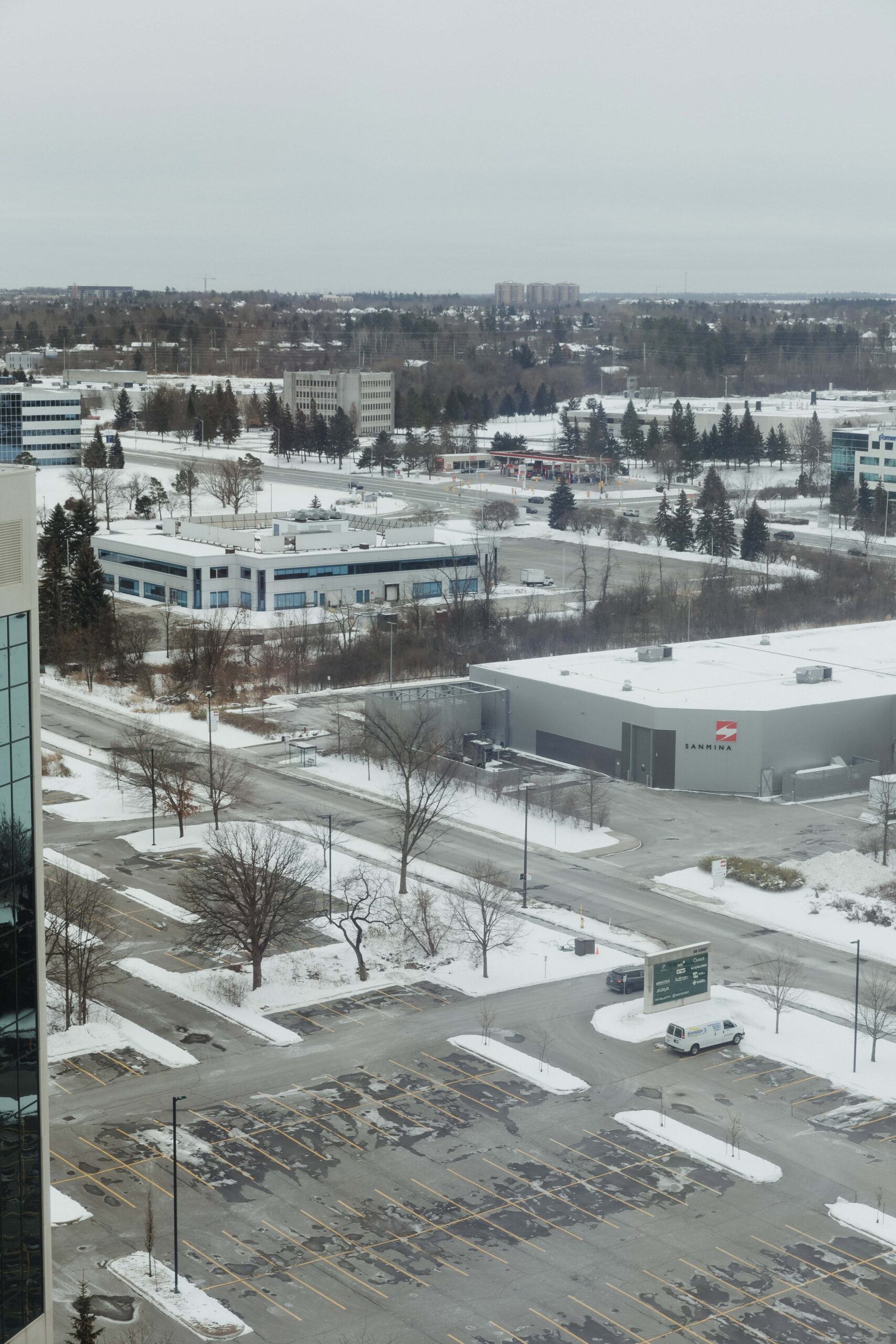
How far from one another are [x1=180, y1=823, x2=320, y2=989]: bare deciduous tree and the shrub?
1130cm

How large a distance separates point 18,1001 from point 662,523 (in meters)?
93.5

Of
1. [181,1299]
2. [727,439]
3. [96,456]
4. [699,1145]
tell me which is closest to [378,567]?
[96,456]

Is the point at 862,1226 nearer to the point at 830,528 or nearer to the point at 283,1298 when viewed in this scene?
the point at 283,1298

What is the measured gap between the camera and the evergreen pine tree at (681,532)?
109250 millimetres

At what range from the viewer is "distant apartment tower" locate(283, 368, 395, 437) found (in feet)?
556

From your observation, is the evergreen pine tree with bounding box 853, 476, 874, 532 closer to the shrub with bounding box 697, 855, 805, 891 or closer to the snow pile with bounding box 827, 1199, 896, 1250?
the shrub with bounding box 697, 855, 805, 891

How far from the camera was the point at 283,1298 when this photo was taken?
86.2 ft

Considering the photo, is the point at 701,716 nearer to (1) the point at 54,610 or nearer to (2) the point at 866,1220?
(2) the point at 866,1220

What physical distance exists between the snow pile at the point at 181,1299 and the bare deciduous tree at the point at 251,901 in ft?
39.8

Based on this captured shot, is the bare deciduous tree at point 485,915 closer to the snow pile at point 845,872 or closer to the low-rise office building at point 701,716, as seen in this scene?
the snow pile at point 845,872

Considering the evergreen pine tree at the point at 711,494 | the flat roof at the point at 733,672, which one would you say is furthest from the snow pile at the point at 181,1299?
the evergreen pine tree at the point at 711,494

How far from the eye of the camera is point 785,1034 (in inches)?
1447

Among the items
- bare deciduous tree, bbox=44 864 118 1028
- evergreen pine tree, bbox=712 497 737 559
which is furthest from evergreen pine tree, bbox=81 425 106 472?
bare deciduous tree, bbox=44 864 118 1028

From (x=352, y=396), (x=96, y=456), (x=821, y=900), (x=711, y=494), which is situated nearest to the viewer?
(x=821, y=900)
